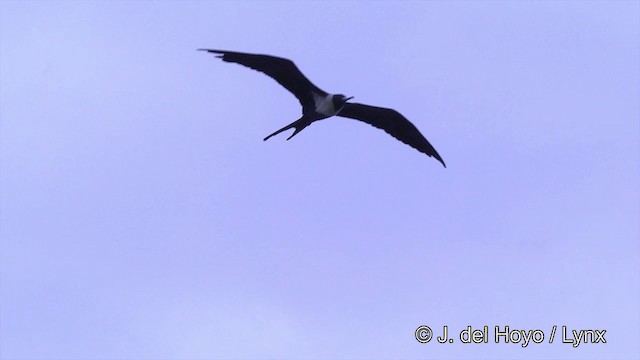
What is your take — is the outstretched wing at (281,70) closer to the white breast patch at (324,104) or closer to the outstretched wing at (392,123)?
the white breast patch at (324,104)

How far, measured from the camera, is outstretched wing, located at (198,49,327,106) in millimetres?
16062

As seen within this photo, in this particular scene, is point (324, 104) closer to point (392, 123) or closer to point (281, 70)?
point (281, 70)

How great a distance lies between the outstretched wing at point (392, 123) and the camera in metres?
18.4

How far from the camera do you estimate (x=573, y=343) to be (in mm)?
16406

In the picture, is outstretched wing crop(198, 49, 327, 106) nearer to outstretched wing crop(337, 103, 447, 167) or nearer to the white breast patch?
the white breast patch

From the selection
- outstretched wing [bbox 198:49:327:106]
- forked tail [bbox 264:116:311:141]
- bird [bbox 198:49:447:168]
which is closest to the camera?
outstretched wing [bbox 198:49:327:106]

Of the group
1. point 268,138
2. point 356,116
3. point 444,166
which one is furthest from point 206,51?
point 444,166

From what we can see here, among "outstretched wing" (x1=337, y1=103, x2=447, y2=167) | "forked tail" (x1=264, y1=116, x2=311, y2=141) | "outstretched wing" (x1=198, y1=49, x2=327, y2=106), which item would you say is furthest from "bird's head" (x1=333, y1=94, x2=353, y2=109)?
"outstretched wing" (x1=337, y1=103, x2=447, y2=167)

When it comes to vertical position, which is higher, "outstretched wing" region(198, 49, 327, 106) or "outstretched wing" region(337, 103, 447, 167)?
"outstretched wing" region(337, 103, 447, 167)

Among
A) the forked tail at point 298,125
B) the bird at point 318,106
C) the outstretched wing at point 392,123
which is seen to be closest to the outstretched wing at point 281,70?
the bird at point 318,106

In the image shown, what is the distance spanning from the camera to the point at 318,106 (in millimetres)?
17219

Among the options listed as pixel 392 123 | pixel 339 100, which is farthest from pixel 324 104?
pixel 392 123

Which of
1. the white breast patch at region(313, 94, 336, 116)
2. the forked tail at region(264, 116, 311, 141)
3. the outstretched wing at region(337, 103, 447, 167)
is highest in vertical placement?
the outstretched wing at region(337, 103, 447, 167)

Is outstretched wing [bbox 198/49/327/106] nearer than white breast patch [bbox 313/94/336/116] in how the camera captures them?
Yes
